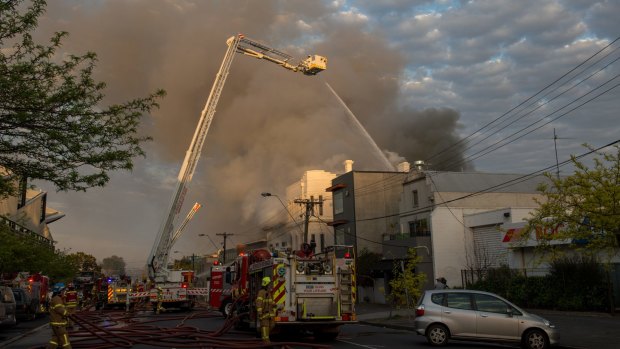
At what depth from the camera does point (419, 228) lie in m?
36.6

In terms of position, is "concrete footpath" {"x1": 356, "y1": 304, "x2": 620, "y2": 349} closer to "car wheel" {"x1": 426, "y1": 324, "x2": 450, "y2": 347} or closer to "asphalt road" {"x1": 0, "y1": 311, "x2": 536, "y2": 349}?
"asphalt road" {"x1": 0, "y1": 311, "x2": 536, "y2": 349}

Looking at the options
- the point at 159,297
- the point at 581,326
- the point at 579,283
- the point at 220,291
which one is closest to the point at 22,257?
the point at 159,297

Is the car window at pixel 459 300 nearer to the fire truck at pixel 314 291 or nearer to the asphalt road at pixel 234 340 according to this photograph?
the asphalt road at pixel 234 340

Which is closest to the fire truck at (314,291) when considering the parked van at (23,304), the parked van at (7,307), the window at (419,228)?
the parked van at (7,307)

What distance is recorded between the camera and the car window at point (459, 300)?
1396cm

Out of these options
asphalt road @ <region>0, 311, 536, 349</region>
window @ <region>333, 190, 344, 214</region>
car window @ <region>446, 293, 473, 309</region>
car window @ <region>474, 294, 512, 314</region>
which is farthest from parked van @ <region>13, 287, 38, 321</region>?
window @ <region>333, 190, 344, 214</region>

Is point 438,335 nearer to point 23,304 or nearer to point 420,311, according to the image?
point 420,311

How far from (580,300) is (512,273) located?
4503 mm

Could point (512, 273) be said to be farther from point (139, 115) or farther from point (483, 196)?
point (139, 115)

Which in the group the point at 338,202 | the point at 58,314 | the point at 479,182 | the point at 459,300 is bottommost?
the point at 58,314

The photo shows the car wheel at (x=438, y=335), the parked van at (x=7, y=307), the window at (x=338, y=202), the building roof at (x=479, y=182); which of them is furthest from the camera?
the window at (x=338, y=202)

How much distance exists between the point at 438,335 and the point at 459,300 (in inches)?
40.2

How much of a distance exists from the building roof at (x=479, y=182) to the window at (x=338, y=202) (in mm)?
11168

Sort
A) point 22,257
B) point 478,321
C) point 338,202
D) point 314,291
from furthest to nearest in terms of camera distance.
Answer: point 338,202 < point 22,257 < point 314,291 < point 478,321
